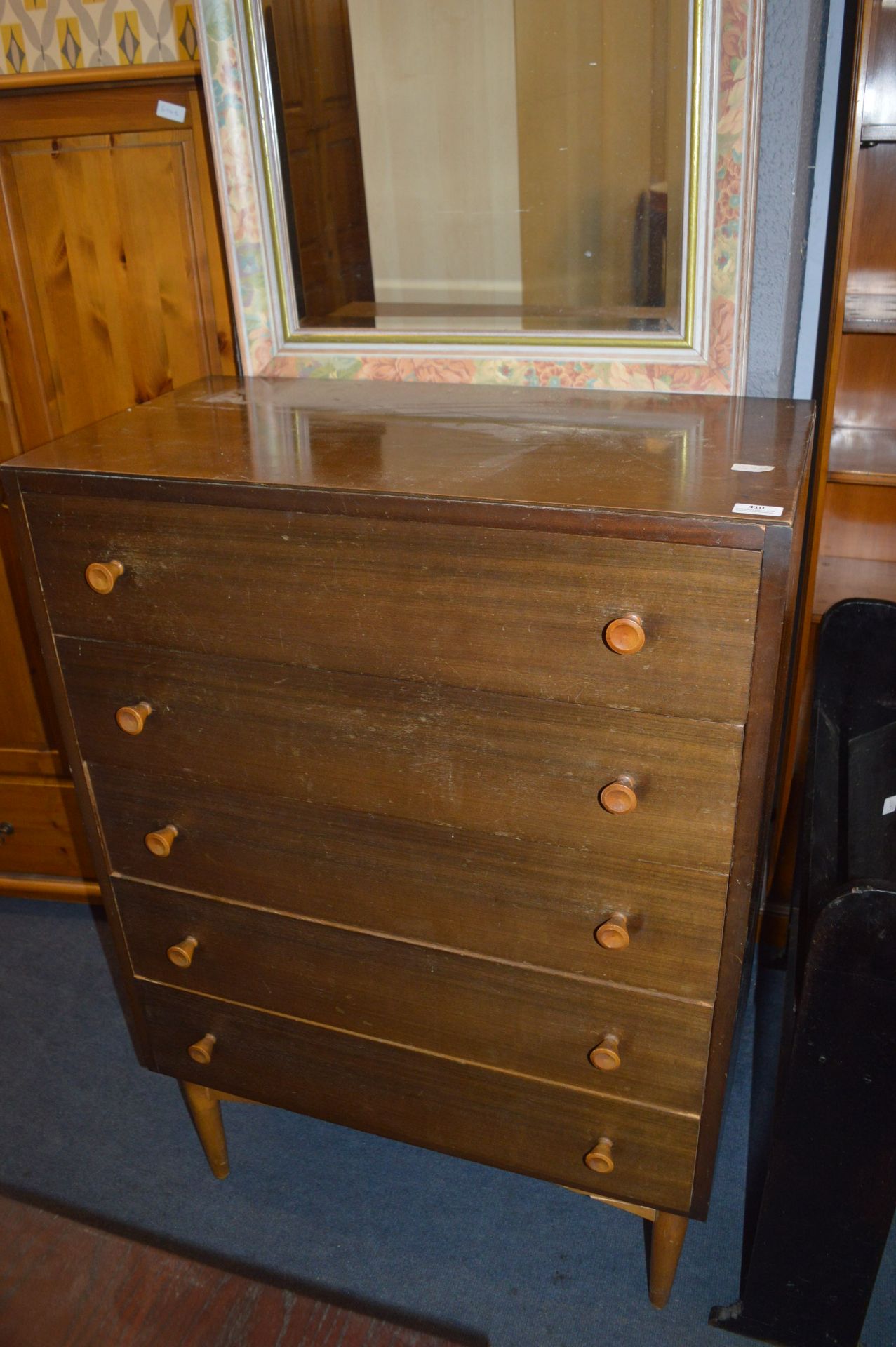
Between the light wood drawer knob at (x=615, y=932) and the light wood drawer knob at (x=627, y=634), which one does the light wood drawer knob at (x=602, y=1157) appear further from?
the light wood drawer knob at (x=627, y=634)

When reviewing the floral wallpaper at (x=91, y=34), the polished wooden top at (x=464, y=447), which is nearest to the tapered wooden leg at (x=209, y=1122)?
the polished wooden top at (x=464, y=447)

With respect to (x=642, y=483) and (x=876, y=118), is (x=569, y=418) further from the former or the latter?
(x=876, y=118)

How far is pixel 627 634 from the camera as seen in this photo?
1048mm

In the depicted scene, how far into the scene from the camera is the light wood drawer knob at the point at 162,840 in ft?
4.78

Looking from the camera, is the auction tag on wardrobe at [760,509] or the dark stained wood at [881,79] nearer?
the auction tag on wardrobe at [760,509]

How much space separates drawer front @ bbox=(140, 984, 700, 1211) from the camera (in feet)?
4.61

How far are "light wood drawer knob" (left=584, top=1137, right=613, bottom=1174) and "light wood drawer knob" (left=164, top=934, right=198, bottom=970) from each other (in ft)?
2.07

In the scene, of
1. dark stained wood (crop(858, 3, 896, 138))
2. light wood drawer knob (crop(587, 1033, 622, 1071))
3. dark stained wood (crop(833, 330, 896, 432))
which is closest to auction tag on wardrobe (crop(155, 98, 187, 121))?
dark stained wood (crop(858, 3, 896, 138))

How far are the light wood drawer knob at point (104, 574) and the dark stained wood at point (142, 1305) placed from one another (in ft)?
2.29

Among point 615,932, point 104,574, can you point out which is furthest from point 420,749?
point 104,574

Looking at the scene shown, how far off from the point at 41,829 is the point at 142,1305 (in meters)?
1.63

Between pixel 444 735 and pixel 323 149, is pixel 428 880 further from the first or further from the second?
pixel 323 149

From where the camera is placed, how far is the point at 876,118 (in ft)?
5.05

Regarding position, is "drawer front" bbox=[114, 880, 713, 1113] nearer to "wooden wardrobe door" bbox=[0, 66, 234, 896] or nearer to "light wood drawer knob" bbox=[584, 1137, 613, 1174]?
"light wood drawer knob" bbox=[584, 1137, 613, 1174]
